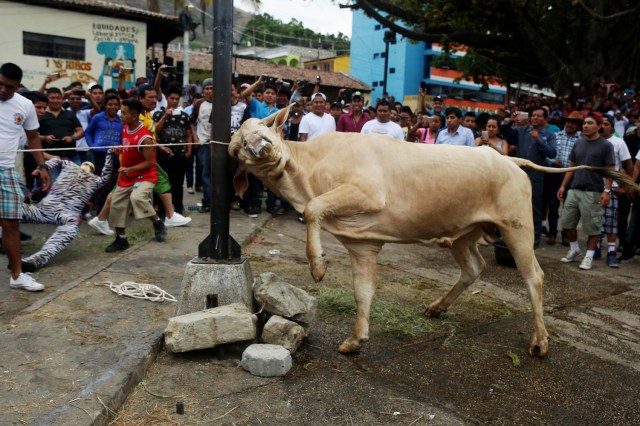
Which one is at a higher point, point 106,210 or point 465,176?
point 465,176

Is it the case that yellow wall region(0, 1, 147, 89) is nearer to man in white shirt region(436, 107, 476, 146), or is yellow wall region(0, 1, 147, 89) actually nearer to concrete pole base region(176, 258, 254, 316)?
man in white shirt region(436, 107, 476, 146)

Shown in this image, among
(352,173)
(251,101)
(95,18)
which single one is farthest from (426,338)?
(95,18)

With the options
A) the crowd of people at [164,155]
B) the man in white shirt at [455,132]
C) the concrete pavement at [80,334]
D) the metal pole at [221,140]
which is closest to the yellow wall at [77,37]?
the crowd of people at [164,155]

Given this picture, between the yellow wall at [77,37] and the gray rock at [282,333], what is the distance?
18838mm

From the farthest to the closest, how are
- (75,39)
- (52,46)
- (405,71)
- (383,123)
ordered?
(405,71) < (75,39) < (52,46) < (383,123)

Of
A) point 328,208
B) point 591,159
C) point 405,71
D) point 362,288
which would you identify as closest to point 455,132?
point 591,159

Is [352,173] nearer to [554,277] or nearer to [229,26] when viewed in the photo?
[229,26]

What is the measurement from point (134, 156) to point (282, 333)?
13.0ft

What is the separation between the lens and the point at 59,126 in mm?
8438

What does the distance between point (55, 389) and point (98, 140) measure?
5578 millimetres

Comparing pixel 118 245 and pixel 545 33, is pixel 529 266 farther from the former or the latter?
pixel 545 33

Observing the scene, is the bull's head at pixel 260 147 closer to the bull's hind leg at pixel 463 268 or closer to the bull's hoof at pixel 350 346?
the bull's hoof at pixel 350 346

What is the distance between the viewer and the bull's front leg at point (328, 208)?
12.8 feet

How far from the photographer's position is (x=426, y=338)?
4.70m
